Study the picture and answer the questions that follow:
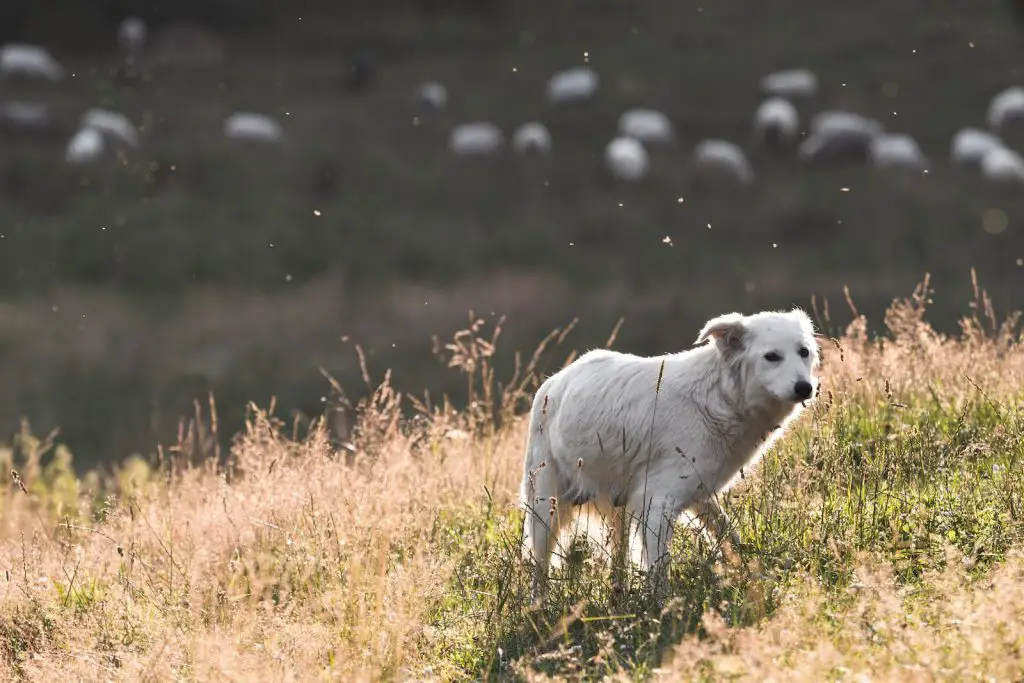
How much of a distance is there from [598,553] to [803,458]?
1551 mm

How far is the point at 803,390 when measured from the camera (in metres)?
6.21

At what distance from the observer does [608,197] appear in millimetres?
38125

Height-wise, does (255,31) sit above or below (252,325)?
above

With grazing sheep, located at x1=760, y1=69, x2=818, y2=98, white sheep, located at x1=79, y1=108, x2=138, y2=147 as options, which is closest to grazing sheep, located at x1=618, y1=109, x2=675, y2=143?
grazing sheep, located at x1=760, y1=69, x2=818, y2=98

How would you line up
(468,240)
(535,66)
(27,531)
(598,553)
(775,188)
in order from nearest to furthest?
(598,553) < (27,531) < (468,240) < (775,188) < (535,66)

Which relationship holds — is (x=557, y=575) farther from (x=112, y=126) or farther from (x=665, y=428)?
(x=112, y=126)

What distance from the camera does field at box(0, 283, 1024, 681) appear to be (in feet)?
18.1

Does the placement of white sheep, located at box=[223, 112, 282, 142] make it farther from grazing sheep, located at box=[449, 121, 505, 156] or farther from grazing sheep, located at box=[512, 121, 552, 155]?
grazing sheep, located at box=[512, 121, 552, 155]

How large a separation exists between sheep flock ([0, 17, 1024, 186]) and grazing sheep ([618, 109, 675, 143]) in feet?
0.14

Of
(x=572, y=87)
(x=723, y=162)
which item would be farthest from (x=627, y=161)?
(x=572, y=87)

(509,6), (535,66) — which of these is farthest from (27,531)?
(509,6)

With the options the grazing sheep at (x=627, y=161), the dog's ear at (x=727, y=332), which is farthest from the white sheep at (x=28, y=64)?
the dog's ear at (x=727, y=332)

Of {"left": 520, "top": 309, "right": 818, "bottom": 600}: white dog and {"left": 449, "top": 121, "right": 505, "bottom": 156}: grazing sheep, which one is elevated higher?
{"left": 520, "top": 309, "right": 818, "bottom": 600}: white dog

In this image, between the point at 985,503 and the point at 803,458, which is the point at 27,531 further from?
the point at 985,503
